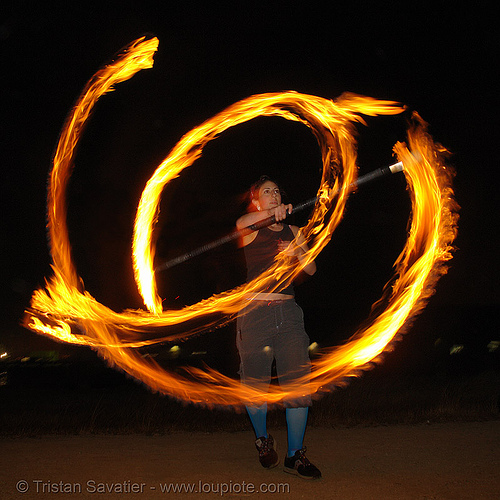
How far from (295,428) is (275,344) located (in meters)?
0.55

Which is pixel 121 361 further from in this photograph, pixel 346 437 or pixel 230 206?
pixel 230 206

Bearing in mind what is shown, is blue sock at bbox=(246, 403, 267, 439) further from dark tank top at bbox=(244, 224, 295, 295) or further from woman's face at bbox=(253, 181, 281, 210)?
woman's face at bbox=(253, 181, 281, 210)

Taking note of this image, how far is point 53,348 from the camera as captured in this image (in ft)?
34.6

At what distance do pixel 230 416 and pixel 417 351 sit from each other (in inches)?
222

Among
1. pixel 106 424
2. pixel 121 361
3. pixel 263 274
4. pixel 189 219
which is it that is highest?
pixel 189 219

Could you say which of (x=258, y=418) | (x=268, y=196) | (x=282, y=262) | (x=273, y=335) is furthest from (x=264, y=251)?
(x=258, y=418)

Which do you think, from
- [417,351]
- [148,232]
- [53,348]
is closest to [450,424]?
[148,232]

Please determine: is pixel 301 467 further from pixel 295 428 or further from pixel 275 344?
pixel 275 344

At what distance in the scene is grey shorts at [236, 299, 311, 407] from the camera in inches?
A: 150

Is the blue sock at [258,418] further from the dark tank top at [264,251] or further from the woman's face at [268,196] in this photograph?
the woman's face at [268,196]

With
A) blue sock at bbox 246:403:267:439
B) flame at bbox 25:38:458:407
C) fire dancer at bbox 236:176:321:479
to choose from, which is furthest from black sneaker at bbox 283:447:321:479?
flame at bbox 25:38:458:407

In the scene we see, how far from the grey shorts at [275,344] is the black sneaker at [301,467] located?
324 mm

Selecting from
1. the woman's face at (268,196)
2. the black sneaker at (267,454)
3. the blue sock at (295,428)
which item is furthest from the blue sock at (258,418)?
the woman's face at (268,196)

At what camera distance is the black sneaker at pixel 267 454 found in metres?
3.75
